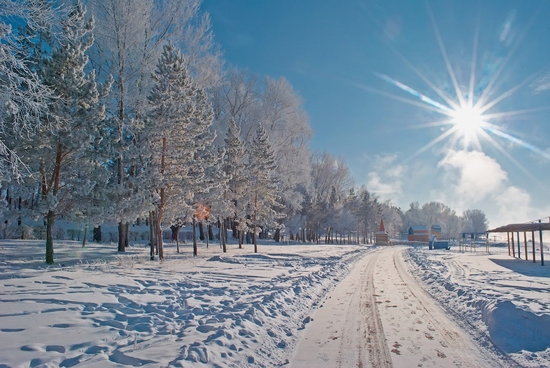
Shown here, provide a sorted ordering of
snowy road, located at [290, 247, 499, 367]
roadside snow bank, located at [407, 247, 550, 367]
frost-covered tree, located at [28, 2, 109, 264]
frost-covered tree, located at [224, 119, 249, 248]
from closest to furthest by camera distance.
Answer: snowy road, located at [290, 247, 499, 367], roadside snow bank, located at [407, 247, 550, 367], frost-covered tree, located at [28, 2, 109, 264], frost-covered tree, located at [224, 119, 249, 248]

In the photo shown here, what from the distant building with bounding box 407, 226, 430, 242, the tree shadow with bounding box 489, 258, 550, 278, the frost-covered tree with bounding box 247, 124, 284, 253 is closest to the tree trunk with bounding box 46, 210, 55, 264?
the frost-covered tree with bounding box 247, 124, 284, 253

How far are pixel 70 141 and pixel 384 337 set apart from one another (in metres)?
14.0

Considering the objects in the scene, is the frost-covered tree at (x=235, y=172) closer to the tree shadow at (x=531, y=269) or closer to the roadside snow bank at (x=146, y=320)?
the roadside snow bank at (x=146, y=320)

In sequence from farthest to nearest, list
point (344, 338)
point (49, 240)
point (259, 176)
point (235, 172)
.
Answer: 1. point (259, 176)
2. point (235, 172)
3. point (49, 240)
4. point (344, 338)

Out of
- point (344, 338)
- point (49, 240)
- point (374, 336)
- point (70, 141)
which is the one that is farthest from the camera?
point (49, 240)

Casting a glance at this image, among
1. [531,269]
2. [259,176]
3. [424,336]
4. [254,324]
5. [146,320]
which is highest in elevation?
[259,176]

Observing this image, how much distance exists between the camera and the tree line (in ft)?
25.0

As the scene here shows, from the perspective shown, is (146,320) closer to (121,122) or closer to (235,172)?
(121,122)

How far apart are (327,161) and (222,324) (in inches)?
2291

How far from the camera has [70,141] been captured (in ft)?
46.2

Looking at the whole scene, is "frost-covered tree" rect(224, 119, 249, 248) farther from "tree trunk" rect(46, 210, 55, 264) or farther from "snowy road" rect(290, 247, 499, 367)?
"snowy road" rect(290, 247, 499, 367)

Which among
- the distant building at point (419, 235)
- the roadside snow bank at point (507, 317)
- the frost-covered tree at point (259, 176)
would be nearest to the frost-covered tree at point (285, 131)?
the frost-covered tree at point (259, 176)

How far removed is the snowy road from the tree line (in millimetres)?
6116

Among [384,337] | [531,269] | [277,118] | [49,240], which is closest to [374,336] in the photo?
[384,337]
